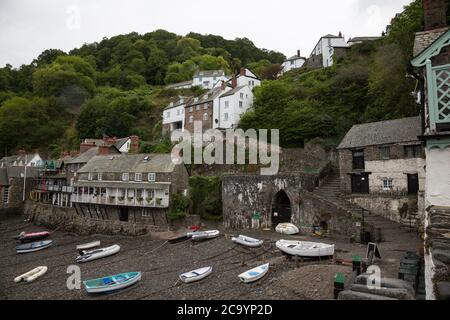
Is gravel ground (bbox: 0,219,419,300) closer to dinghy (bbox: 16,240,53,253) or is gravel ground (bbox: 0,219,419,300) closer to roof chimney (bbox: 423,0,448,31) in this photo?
dinghy (bbox: 16,240,53,253)

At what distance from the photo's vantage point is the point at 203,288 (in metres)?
14.7

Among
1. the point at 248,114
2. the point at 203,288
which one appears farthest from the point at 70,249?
the point at 248,114

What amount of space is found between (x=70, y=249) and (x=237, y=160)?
731 inches

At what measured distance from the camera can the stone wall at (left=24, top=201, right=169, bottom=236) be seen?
1148 inches

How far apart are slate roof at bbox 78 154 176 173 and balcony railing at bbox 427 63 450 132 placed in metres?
24.2

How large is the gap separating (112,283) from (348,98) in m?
31.9

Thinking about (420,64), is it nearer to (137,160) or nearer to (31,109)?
(137,160)

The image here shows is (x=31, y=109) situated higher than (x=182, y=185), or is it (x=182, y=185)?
(x=31, y=109)

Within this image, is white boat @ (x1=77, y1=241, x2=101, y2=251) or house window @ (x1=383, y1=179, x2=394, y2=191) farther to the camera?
white boat @ (x1=77, y1=241, x2=101, y2=251)

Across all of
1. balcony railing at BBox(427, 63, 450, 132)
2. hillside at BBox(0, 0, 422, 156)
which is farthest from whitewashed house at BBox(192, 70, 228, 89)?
balcony railing at BBox(427, 63, 450, 132)

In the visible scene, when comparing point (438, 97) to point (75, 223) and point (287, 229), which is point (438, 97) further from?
point (75, 223)

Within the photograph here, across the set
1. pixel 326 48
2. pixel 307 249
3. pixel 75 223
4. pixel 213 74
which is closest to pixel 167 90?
pixel 213 74

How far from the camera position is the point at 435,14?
33.1 ft

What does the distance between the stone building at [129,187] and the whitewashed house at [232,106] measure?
13605 millimetres
